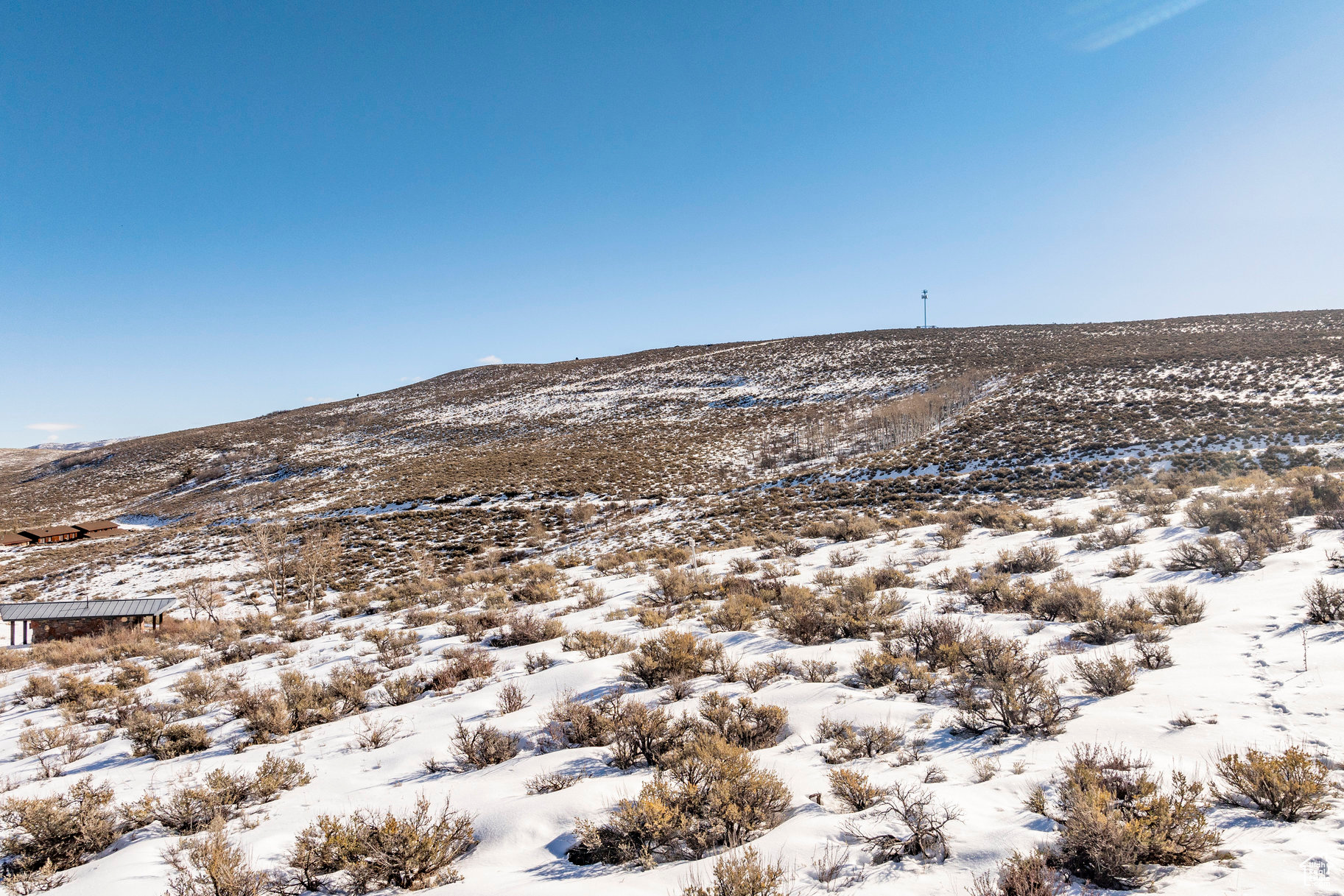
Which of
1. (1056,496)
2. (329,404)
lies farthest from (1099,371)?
(329,404)

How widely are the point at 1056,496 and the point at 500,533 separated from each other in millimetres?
20777

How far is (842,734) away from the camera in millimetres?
4180

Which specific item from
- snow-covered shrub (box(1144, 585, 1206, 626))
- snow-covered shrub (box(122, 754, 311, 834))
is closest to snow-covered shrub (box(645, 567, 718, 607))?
snow-covered shrub (box(122, 754, 311, 834))

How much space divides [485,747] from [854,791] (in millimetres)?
3027

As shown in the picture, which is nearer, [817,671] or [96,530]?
[817,671]

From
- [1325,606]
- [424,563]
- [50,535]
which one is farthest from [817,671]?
[50,535]

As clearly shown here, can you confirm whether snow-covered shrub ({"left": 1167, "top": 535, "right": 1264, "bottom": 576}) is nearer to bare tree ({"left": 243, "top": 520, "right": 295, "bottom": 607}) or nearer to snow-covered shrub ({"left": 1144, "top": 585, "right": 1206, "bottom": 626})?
snow-covered shrub ({"left": 1144, "top": 585, "right": 1206, "bottom": 626})

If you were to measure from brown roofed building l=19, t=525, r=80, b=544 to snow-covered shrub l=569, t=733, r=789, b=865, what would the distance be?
46.9m

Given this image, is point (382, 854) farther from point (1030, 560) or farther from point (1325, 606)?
point (1030, 560)

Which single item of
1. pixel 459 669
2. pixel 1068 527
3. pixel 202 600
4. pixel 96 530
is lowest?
pixel 96 530

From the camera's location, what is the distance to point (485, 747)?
4.53 meters

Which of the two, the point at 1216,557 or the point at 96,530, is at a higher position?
the point at 1216,557

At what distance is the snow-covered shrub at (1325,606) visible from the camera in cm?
517

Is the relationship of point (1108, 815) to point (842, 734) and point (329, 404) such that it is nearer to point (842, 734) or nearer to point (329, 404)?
point (842, 734)
